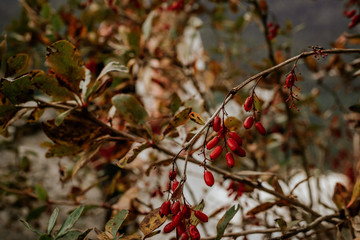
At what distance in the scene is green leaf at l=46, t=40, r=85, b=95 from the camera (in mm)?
533

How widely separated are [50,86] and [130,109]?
6.9 inches

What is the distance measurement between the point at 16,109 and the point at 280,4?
7.05 ft

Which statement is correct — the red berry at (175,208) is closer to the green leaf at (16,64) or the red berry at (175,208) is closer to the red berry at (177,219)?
the red berry at (177,219)

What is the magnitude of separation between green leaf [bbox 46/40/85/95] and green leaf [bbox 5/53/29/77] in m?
0.11

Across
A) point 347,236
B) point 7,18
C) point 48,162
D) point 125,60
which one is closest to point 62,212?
point 48,162

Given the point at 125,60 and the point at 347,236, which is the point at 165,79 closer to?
the point at 125,60

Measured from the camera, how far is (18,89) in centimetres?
54

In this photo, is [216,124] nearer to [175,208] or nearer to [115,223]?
[175,208]

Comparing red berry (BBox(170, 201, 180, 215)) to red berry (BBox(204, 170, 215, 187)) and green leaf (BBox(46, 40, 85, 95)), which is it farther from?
green leaf (BBox(46, 40, 85, 95))

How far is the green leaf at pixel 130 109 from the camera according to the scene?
2.03 ft

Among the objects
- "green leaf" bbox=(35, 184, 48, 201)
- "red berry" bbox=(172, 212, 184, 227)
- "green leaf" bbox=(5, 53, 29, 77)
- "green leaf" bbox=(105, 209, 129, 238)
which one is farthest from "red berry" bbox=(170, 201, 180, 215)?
"green leaf" bbox=(35, 184, 48, 201)

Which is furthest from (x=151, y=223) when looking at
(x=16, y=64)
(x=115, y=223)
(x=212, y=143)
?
(x=16, y=64)

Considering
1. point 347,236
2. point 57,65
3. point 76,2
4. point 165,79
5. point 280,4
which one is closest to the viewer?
point 57,65

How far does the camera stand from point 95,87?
60 cm
